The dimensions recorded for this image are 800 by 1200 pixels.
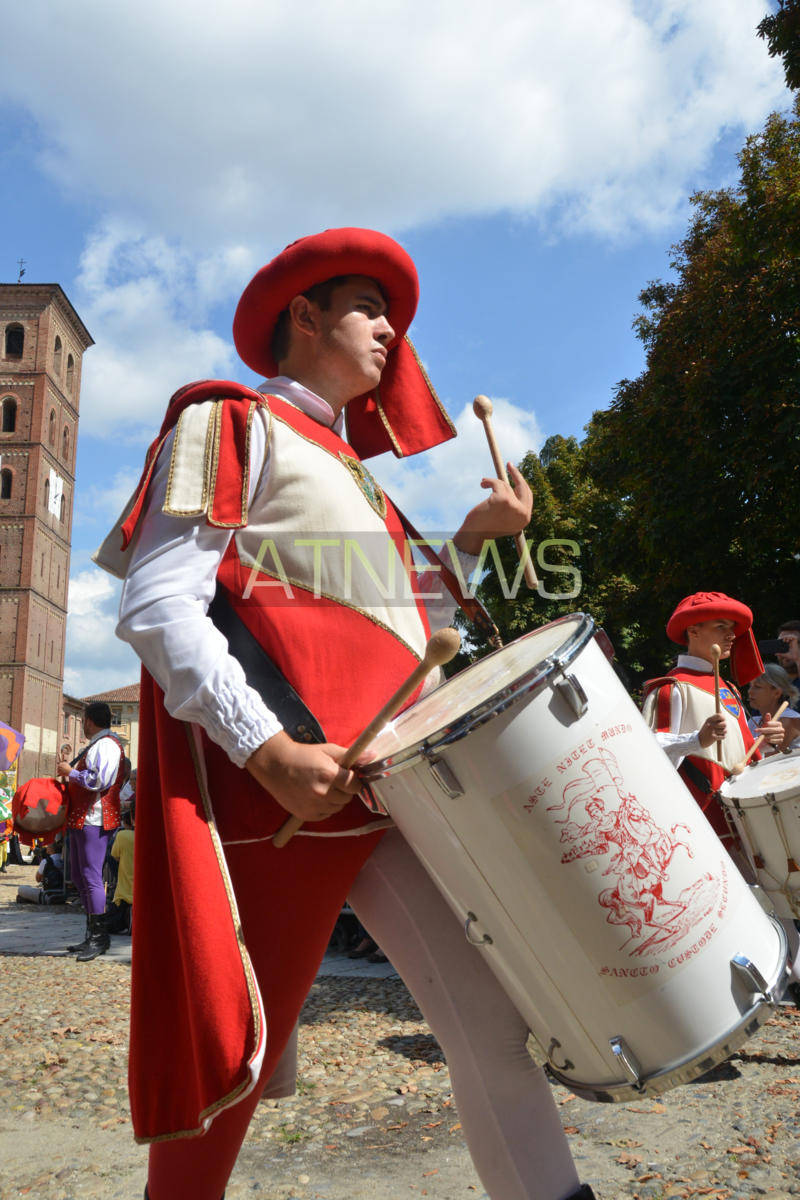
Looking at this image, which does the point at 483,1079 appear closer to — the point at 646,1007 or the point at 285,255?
the point at 646,1007

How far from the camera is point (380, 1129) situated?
3.49m

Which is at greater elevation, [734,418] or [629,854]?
[734,418]

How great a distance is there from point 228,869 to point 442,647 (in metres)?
0.58

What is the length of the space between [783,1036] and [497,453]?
3705 millimetres

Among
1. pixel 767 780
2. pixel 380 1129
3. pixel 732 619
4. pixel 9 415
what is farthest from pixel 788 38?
pixel 9 415

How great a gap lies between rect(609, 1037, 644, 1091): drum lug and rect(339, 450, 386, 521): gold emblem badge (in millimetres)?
1084

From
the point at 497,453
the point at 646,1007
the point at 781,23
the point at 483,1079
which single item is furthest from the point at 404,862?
the point at 781,23

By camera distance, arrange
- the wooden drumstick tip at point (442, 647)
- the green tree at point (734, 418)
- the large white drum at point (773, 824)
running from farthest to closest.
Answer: the green tree at point (734, 418)
the large white drum at point (773, 824)
the wooden drumstick tip at point (442, 647)

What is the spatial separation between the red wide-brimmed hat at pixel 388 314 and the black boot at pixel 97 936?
7088 millimetres

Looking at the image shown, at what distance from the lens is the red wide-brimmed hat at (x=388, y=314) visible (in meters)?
2.12

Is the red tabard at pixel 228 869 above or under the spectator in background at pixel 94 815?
above

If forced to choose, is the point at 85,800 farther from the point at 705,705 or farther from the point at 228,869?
the point at 228,869

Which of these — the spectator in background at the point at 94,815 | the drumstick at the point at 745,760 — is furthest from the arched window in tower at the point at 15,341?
the drumstick at the point at 745,760

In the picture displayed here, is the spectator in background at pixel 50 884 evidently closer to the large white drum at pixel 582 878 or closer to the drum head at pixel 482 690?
the drum head at pixel 482 690
